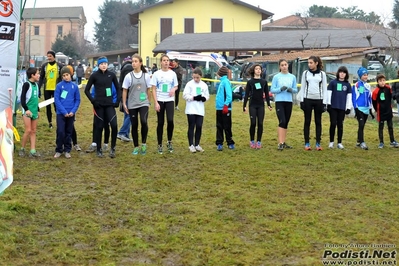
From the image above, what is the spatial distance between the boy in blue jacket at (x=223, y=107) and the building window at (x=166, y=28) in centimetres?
4937

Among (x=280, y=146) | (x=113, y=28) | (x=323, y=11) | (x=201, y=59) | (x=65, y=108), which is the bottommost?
(x=280, y=146)

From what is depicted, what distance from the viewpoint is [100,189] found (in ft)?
29.2

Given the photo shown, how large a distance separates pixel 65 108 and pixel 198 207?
4.38 m

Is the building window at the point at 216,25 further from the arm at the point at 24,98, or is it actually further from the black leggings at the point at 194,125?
the arm at the point at 24,98

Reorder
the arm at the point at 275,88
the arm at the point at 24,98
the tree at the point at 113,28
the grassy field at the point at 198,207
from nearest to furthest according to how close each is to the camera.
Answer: the grassy field at the point at 198,207, the arm at the point at 24,98, the arm at the point at 275,88, the tree at the point at 113,28

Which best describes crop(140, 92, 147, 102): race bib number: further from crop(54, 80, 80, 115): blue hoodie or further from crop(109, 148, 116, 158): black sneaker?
crop(54, 80, 80, 115): blue hoodie

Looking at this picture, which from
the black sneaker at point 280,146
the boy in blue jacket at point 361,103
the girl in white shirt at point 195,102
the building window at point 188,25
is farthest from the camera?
the building window at point 188,25

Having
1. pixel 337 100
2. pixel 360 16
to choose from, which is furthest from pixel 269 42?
pixel 360 16

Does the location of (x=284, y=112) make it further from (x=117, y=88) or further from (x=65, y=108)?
(x=65, y=108)

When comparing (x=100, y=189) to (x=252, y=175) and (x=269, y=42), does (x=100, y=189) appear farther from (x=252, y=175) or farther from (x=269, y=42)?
(x=269, y=42)

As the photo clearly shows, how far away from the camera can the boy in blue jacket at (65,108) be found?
448 inches

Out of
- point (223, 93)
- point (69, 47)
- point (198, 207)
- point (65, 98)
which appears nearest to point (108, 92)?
point (65, 98)

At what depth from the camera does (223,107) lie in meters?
12.4

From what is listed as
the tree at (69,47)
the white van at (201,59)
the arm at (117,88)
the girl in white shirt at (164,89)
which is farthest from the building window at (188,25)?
the arm at (117,88)
